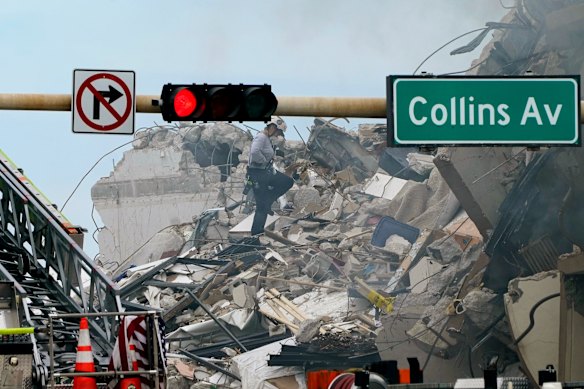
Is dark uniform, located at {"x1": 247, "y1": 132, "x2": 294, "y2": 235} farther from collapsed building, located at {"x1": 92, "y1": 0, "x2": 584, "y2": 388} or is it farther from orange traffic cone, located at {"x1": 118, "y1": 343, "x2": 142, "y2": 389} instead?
orange traffic cone, located at {"x1": 118, "y1": 343, "x2": 142, "y2": 389}

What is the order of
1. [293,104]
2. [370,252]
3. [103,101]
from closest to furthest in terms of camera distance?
[293,104] → [103,101] → [370,252]

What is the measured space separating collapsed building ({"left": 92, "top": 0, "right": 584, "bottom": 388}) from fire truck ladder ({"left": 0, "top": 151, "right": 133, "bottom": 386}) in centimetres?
495

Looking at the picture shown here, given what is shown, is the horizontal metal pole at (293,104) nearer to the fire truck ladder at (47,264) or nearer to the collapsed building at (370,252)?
the collapsed building at (370,252)

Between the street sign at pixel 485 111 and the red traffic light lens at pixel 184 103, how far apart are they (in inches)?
71.1

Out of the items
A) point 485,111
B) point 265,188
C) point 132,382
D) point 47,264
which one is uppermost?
point 265,188

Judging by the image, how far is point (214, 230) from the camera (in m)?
31.5

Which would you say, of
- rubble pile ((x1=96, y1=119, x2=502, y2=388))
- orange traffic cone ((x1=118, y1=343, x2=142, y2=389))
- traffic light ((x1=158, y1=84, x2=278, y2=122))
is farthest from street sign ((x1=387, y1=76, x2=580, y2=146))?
rubble pile ((x1=96, y1=119, x2=502, y2=388))

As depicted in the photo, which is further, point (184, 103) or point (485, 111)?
point (485, 111)

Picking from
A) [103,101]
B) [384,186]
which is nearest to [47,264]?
[103,101]

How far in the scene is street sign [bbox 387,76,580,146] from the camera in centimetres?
1190

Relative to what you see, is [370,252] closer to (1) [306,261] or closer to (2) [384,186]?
(1) [306,261]

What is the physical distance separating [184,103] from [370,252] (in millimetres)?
14765

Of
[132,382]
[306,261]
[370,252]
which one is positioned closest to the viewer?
[132,382]

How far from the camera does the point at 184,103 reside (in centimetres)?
1159
